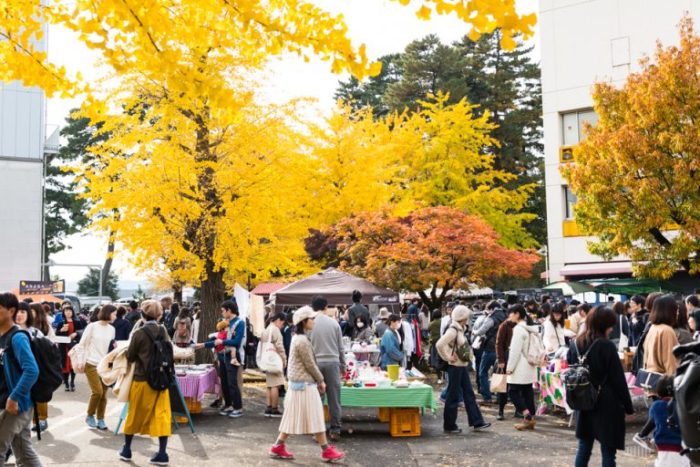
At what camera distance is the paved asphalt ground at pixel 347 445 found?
8.19 metres

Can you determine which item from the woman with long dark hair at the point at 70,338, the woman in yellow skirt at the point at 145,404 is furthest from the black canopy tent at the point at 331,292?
the woman in yellow skirt at the point at 145,404

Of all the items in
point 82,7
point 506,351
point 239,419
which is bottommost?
point 239,419

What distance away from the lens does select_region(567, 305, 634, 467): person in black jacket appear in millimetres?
5887

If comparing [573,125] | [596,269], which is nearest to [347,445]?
[596,269]

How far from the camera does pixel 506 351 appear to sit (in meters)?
11.0

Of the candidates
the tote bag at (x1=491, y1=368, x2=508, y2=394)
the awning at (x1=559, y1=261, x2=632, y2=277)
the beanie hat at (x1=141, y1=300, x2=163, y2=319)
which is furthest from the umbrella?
the beanie hat at (x1=141, y1=300, x2=163, y2=319)

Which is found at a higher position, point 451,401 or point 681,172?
point 681,172

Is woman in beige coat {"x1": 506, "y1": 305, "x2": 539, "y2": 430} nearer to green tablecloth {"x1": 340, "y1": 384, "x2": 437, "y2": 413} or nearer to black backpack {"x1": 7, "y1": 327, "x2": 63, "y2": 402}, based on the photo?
green tablecloth {"x1": 340, "y1": 384, "x2": 437, "y2": 413}

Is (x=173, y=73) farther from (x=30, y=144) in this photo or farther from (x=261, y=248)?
(x=30, y=144)

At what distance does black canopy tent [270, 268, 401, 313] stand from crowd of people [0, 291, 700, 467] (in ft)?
1.30

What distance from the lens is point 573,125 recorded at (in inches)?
1265

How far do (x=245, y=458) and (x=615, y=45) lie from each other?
28.5 metres

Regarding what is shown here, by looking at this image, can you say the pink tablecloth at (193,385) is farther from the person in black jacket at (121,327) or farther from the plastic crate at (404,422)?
the plastic crate at (404,422)

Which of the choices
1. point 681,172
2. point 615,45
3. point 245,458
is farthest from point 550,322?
point 615,45
